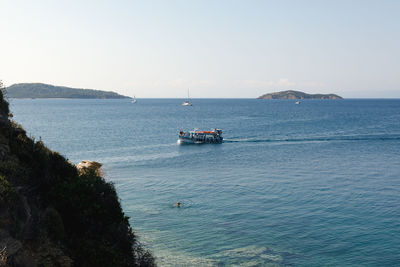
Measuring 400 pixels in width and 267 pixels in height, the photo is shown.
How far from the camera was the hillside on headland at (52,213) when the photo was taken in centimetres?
1562

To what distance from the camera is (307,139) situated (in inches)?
3388

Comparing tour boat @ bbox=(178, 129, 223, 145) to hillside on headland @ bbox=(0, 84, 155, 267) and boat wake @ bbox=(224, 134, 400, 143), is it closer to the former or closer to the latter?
boat wake @ bbox=(224, 134, 400, 143)

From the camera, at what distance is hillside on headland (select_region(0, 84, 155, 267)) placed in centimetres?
→ 1562

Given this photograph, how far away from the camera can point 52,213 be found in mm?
17750

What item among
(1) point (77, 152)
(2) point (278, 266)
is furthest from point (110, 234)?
(1) point (77, 152)

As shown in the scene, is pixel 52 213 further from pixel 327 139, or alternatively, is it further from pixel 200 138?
pixel 327 139

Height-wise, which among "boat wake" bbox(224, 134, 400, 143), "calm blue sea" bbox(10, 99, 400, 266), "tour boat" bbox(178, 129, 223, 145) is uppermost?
"tour boat" bbox(178, 129, 223, 145)

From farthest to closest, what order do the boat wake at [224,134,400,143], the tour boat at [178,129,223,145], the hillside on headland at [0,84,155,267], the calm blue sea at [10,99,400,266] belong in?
1. the boat wake at [224,134,400,143]
2. the tour boat at [178,129,223,145]
3. the calm blue sea at [10,99,400,266]
4. the hillside on headland at [0,84,155,267]

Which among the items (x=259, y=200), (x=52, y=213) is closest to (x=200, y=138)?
(x=259, y=200)

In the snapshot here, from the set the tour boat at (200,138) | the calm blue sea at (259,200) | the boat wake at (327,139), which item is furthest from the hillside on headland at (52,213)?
the boat wake at (327,139)

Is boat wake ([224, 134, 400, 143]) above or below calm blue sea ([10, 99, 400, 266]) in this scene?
above

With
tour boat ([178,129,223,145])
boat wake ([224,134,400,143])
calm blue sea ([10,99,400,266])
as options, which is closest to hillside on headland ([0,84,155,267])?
Result: calm blue sea ([10,99,400,266])

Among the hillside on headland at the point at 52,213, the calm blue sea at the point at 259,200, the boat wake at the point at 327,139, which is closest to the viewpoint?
the hillside on headland at the point at 52,213

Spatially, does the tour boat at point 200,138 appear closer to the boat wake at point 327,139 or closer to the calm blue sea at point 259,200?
the boat wake at point 327,139
